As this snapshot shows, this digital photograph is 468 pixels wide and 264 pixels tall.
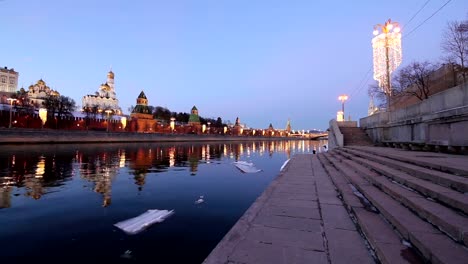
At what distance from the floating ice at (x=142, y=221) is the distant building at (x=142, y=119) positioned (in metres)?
94.9

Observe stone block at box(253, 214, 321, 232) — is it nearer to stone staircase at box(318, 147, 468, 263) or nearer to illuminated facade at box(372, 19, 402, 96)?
stone staircase at box(318, 147, 468, 263)

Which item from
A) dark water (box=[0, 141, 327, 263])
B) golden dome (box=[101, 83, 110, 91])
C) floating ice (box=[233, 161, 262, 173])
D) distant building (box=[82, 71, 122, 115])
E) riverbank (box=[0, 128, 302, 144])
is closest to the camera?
dark water (box=[0, 141, 327, 263])

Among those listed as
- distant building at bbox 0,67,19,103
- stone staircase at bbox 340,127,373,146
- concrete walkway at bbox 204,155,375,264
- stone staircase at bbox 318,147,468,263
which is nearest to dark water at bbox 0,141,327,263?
concrete walkway at bbox 204,155,375,264

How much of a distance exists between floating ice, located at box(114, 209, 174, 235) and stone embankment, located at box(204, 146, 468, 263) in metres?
2.57

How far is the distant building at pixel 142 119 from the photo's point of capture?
98.8m

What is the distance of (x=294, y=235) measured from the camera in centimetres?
464

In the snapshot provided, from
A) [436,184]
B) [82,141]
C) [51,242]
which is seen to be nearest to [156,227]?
[51,242]

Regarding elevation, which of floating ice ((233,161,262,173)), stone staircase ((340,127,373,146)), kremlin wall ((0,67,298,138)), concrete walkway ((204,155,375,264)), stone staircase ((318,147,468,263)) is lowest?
floating ice ((233,161,262,173))

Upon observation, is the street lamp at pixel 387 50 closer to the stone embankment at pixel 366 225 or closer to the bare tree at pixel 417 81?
the bare tree at pixel 417 81

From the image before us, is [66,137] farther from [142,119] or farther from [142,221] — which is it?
[142,119]

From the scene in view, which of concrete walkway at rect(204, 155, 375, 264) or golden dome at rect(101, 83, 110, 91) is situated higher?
golden dome at rect(101, 83, 110, 91)

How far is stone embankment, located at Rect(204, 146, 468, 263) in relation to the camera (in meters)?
3.68

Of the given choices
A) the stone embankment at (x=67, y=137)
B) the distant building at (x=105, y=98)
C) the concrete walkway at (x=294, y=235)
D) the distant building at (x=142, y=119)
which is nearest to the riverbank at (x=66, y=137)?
the stone embankment at (x=67, y=137)

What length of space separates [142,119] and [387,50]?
94617 mm
